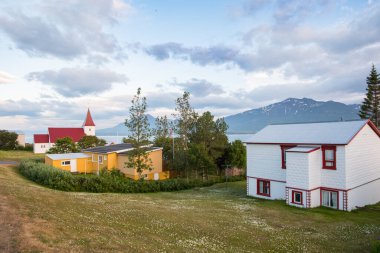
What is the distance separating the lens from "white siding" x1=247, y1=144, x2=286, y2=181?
36750mm

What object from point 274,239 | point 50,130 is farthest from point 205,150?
point 50,130

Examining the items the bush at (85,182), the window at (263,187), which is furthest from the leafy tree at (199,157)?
the window at (263,187)

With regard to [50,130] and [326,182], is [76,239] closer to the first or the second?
[326,182]

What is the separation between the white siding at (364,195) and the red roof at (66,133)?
8792 centimetres

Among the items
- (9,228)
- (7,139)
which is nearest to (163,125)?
(7,139)

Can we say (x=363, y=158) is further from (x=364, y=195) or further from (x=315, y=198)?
(x=315, y=198)

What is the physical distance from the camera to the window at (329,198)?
3191 cm

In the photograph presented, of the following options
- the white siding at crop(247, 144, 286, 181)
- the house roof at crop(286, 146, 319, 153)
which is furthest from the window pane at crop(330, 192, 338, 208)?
the white siding at crop(247, 144, 286, 181)

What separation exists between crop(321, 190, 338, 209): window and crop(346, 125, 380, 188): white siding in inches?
75.3

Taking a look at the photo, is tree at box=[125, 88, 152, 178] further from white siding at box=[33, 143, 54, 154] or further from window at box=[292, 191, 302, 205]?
white siding at box=[33, 143, 54, 154]

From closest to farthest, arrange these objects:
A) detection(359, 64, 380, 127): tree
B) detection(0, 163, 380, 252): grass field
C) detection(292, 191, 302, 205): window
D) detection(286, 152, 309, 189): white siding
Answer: detection(0, 163, 380, 252): grass field < detection(286, 152, 309, 189): white siding < detection(292, 191, 302, 205): window < detection(359, 64, 380, 127): tree

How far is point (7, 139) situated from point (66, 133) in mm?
17850

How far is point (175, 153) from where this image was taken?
59094 millimetres

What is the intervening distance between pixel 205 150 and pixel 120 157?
56.4ft
